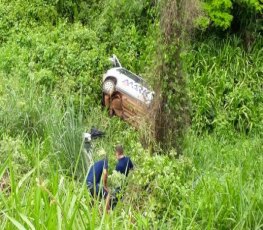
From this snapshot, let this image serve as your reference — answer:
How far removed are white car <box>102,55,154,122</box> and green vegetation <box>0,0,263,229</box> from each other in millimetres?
245

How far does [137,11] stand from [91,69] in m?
1.93

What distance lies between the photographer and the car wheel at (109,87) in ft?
32.9

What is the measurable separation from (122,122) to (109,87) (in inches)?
28.3

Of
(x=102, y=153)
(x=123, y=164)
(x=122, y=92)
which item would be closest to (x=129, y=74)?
(x=122, y=92)

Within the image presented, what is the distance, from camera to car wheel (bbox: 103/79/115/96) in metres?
10.0

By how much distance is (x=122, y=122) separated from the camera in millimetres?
9648

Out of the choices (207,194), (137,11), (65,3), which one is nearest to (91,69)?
(137,11)

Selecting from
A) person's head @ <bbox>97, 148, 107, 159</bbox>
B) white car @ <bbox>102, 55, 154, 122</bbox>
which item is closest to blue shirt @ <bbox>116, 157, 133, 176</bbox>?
person's head @ <bbox>97, 148, 107, 159</bbox>

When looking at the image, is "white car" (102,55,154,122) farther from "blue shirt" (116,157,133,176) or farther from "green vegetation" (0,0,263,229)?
"blue shirt" (116,157,133,176)

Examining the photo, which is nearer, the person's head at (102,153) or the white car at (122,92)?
the person's head at (102,153)

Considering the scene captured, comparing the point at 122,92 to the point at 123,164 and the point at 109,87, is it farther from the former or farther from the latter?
the point at 123,164

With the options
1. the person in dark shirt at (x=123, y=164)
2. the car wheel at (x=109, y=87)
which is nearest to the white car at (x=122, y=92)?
the car wheel at (x=109, y=87)

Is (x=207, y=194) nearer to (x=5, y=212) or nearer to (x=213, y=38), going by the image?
(x=5, y=212)

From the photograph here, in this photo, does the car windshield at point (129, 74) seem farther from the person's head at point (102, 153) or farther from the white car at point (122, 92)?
the person's head at point (102, 153)
